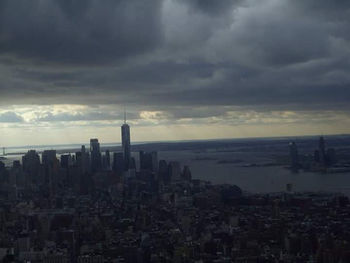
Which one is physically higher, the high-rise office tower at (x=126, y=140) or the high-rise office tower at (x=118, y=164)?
the high-rise office tower at (x=126, y=140)

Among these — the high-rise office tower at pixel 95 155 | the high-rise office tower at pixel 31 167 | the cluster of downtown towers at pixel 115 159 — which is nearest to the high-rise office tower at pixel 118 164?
the cluster of downtown towers at pixel 115 159

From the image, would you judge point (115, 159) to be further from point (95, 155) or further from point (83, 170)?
point (83, 170)

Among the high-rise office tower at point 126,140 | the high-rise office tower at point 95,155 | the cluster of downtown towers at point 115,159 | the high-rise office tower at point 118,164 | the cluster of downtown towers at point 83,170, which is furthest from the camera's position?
the high-rise office tower at point 126,140

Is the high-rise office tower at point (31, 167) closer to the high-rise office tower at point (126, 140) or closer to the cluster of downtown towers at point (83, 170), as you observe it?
the cluster of downtown towers at point (83, 170)

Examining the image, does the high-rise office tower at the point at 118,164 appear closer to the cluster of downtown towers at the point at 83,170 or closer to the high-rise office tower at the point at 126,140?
the cluster of downtown towers at the point at 83,170

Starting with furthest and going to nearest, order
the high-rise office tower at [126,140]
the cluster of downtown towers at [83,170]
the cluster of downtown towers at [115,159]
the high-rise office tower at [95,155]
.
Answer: the high-rise office tower at [126,140], the cluster of downtown towers at [115,159], the high-rise office tower at [95,155], the cluster of downtown towers at [83,170]

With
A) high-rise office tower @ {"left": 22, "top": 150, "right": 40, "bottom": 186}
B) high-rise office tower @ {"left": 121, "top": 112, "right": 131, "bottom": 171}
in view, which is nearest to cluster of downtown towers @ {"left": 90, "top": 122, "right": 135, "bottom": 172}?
high-rise office tower @ {"left": 121, "top": 112, "right": 131, "bottom": 171}

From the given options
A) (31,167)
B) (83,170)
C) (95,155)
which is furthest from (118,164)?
(31,167)

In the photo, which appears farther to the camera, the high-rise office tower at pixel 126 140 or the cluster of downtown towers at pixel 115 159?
the high-rise office tower at pixel 126 140

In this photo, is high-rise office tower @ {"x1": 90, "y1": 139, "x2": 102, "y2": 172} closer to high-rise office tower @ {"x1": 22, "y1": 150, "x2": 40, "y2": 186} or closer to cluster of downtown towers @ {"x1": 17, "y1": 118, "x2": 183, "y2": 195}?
cluster of downtown towers @ {"x1": 17, "y1": 118, "x2": 183, "y2": 195}

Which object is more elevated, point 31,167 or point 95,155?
point 95,155
